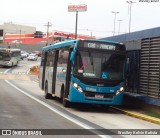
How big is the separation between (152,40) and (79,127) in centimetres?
752

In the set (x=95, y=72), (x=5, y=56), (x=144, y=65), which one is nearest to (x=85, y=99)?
(x=95, y=72)

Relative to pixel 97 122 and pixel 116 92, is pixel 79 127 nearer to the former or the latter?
pixel 97 122

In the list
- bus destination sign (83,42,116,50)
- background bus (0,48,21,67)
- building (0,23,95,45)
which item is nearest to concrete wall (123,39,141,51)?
bus destination sign (83,42,116,50)

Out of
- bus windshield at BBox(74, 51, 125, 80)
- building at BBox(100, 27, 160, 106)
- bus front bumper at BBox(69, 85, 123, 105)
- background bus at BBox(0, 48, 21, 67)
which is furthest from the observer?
background bus at BBox(0, 48, 21, 67)

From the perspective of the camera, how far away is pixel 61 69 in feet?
71.6

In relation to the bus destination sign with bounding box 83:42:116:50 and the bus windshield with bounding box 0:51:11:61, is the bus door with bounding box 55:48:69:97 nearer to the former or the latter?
the bus destination sign with bounding box 83:42:116:50

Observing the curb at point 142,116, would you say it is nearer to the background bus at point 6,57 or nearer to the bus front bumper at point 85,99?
the bus front bumper at point 85,99

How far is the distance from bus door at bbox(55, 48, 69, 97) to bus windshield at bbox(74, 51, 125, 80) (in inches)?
51.9

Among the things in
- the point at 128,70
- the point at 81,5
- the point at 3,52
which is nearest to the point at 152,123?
the point at 128,70

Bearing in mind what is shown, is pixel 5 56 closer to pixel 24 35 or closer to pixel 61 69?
pixel 61 69

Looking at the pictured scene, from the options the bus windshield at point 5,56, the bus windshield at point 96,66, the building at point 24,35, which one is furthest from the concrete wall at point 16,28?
the bus windshield at point 96,66

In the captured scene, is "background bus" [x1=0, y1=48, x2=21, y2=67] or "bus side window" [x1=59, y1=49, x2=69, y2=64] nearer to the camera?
"bus side window" [x1=59, y1=49, x2=69, y2=64]

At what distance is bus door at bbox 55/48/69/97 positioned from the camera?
68.7 feet

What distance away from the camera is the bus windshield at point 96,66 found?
63.7ft
